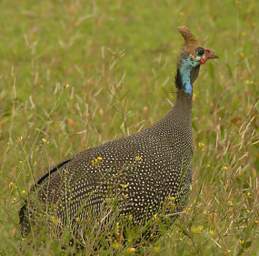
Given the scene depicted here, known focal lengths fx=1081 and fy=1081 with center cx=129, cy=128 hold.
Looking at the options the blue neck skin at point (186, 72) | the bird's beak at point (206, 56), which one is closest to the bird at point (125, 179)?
the blue neck skin at point (186, 72)

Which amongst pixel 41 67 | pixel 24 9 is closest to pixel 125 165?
pixel 41 67

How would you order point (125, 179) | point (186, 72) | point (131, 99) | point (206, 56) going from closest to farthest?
1. point (125, 179)
2. point (186, 72)
3. point (206, 56)
4. point (131, 99)

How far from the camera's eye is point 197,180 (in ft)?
18.9

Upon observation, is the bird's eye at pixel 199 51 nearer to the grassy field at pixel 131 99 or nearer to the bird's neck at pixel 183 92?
the bird's neck at pixel 183 92

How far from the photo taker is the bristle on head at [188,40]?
5.45 meters

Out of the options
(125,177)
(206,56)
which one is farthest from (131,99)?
(125,177)

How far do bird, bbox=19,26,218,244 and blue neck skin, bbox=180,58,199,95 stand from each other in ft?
0.54

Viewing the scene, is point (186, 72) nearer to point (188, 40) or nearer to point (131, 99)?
point (188, 40)

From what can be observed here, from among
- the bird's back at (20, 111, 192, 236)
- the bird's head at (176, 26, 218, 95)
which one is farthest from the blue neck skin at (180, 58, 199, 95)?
the bird's back at (20, 111, 192, 236)

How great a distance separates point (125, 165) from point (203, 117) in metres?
1.93

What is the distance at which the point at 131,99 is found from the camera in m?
7.91

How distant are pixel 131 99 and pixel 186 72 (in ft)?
8.14

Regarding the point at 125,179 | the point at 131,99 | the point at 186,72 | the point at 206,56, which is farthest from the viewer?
the point at 131,99

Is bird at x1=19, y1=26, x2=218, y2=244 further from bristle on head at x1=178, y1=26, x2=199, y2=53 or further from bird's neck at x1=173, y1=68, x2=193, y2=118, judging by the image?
bristle on head at x1=178, y1=26, x2=199, y2=53
